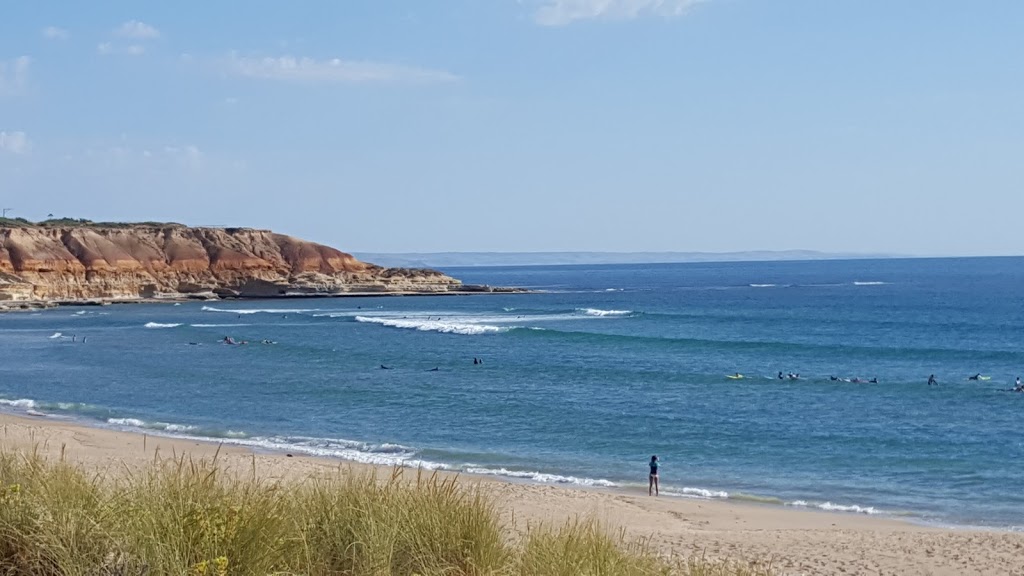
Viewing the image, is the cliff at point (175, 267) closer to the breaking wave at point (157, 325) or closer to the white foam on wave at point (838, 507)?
the breaking wave at point (157, 325)

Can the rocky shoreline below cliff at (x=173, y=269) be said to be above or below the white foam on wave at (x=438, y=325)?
above

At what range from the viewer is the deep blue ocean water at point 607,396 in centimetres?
2122

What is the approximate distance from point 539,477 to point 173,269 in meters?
85.3

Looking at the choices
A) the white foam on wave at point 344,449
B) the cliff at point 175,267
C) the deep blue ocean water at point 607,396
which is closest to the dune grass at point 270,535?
the deep blue ocean water at point 607,396

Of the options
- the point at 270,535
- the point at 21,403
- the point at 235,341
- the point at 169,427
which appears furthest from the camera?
the point at 235,341

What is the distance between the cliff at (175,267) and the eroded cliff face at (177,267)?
9 centimetres

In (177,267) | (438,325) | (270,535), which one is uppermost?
(177,267)

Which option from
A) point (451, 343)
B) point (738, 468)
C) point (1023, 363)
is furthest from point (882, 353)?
point (738, 468)

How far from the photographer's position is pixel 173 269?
322 ft

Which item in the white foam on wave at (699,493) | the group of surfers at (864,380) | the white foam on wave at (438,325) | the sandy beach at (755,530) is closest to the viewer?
the sandy beach at (755,530)

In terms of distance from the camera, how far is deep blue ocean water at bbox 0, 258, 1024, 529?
2122 cm

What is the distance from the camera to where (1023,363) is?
4041 cm

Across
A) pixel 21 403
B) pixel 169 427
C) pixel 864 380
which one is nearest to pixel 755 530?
pixel 169 427

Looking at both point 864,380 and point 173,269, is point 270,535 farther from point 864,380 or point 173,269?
point 173,269
